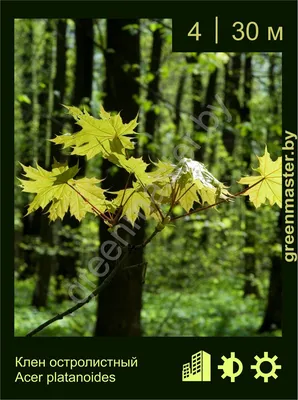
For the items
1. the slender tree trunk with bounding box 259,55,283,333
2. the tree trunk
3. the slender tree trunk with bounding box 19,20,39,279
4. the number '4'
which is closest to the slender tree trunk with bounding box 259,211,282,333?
the slender tree trunk with bounding box 259,55,283,333

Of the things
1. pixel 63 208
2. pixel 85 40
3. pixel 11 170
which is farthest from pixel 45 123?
pixel 63 208

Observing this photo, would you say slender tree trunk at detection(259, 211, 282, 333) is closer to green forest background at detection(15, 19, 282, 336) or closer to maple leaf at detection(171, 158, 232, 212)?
green forest background at detection(15, 19, 282, 336)

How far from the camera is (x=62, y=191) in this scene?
1.58m

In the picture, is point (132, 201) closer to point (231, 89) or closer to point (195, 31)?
point (195, 31)

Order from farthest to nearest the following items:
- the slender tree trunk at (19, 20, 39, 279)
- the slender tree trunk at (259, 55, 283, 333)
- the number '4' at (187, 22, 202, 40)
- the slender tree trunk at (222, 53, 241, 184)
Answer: the slender tree trunk at (19, 20, 39, 279)
the slender tree trunk at (259, 55, 283, 333)
the slender tree trunk at (222, 53, 241, 184)
the number '4' at (187, 22, 202, 40)

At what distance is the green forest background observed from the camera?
525cm

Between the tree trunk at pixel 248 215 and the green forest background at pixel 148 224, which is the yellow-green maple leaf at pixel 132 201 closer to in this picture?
the tree trunk at pixel 248 215

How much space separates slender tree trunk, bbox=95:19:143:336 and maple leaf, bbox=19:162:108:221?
11.2ft

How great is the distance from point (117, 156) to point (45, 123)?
10.6 metres

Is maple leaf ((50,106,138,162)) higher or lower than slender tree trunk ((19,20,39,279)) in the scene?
lower

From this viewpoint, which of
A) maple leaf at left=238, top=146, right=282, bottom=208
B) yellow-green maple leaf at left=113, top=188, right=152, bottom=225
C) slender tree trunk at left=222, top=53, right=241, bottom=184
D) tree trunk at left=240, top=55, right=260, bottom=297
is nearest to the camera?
yellow-green maple leaf at left=113, top=188, right=152, bottom=225

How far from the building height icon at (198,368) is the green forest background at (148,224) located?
0.97 meters

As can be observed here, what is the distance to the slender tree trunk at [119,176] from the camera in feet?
16.7

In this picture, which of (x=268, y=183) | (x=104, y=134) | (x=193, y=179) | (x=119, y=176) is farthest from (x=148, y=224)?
(x=193, y=179)
